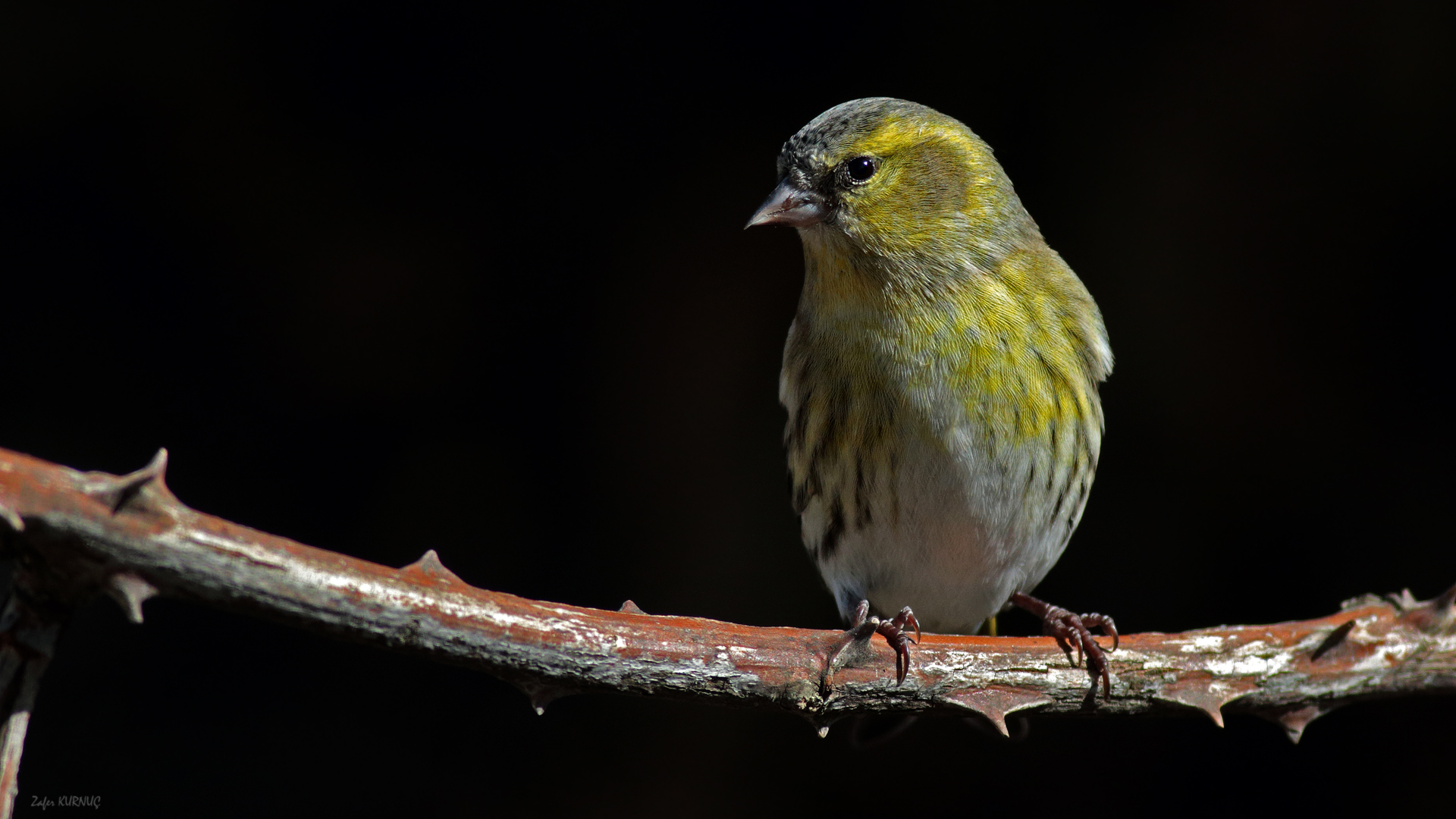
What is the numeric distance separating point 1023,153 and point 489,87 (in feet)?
4.22

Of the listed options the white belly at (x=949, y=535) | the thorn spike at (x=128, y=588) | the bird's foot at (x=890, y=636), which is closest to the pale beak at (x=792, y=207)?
the white belly at (x=949, y=535)

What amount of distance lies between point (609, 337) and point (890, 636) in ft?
5.40

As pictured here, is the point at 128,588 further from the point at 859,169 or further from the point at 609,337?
the point at 609,337

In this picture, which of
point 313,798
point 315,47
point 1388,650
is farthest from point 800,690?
point 315,47

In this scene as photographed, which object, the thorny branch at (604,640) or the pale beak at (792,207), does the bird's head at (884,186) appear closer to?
the pale beak at (792,207)

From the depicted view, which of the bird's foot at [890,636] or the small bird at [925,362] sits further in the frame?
the small bird at [925,362]

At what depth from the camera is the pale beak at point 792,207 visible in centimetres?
186

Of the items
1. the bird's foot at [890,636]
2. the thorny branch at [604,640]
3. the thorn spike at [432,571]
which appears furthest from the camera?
the bird's foot at [890,636]

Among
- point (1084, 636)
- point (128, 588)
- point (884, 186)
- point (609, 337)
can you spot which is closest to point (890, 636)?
point (1084, 636)

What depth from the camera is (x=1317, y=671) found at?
→ 1.70m

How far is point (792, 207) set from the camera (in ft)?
6.17

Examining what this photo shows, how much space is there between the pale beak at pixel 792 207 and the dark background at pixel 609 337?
106 centimetres

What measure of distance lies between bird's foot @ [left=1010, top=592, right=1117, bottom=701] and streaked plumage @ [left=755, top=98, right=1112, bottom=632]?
195 millimetres

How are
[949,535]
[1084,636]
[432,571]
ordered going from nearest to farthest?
[432,571] → [1084,636] → [949,535]
